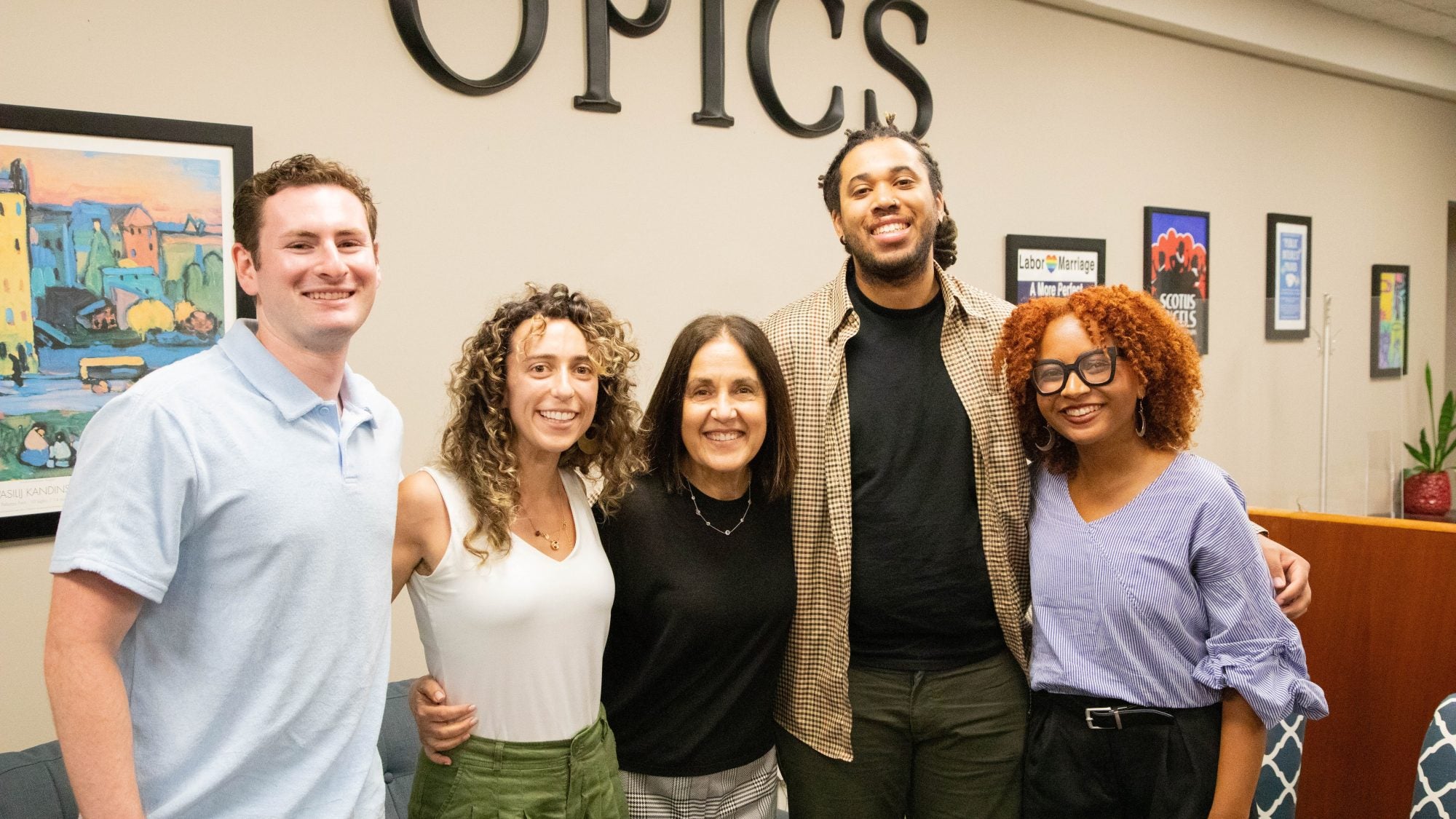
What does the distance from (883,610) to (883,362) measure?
19.9 inches

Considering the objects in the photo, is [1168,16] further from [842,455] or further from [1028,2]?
[842,455]

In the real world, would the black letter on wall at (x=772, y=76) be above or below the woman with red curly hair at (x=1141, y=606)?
above

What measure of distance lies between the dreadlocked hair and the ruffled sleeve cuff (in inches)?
38.9

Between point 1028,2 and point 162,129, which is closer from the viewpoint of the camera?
point 162,129

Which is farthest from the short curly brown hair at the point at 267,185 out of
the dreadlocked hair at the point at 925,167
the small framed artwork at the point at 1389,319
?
the small framed artwork at the point at 1389,319

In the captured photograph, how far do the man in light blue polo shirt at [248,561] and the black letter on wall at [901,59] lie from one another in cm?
263

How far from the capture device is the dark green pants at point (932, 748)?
2031 mm

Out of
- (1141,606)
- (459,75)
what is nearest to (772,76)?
(459,75)

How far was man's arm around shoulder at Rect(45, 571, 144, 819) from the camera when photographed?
3.97ft

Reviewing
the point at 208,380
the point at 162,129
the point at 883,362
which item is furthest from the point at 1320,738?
the point at 162,129

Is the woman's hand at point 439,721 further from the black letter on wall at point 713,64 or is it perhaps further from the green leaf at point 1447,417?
the green leaf at point 1447,417

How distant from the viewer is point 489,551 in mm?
1673

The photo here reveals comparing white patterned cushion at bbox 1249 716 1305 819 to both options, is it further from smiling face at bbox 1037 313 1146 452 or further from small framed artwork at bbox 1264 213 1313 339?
small framed artwork at bbox 1264 213 1313 339

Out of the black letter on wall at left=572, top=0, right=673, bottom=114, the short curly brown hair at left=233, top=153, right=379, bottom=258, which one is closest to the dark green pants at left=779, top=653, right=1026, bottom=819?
the short curly brown hair at left=233, top=153, right=379, bottom=258
